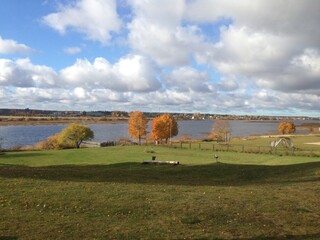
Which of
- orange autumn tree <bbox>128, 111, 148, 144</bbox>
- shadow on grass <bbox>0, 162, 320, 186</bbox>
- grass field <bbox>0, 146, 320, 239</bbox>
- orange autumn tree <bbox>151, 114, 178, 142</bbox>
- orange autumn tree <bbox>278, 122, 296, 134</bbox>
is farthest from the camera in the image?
orange autumn tree <bbox>278, 122, 296, 134</bbox>

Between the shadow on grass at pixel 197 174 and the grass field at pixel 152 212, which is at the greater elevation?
the grass field at pixel 152 212

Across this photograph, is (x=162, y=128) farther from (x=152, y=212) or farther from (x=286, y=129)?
(x=152, y=212)

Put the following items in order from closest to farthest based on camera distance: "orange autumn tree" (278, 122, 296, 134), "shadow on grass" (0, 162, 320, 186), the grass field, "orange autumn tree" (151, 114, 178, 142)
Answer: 1. the grass field
2. "shadow on grass" (0, 162, 320, 186)
3. "orange autumn tree" (151, 114, 178, 142)
4. "orange autumn tree" (278, 122, 296, 134)

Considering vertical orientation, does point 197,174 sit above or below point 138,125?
below

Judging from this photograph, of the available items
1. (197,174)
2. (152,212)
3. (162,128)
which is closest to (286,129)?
(162,128)

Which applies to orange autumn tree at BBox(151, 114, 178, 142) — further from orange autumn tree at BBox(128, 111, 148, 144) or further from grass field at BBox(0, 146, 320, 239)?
grass field at BBox(0, 146, 320, 239)

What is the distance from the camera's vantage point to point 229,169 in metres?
29.2

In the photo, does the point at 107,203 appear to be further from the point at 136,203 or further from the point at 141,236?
the point at 141,236

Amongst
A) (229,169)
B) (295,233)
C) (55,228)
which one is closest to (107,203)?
(55,228)

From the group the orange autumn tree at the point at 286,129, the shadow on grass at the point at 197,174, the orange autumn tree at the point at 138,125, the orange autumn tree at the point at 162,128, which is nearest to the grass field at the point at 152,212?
the shadow on grass at the point at 197,174

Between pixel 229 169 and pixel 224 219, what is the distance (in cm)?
1821

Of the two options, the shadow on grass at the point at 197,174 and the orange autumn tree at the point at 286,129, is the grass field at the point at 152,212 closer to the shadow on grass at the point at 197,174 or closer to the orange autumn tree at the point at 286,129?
the shadow on grass at the point at 197,174

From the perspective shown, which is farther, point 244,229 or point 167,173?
point 167,173

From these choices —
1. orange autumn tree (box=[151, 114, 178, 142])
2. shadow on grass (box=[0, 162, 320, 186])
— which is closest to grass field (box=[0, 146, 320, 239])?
shadow on grass (box=[0, 162, 320, 186])
